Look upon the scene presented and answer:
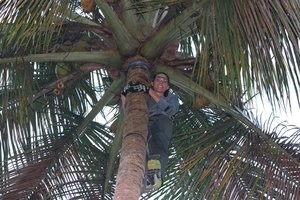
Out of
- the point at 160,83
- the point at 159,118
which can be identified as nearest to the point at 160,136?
the point at 159,118

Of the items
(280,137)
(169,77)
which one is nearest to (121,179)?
(169,77)

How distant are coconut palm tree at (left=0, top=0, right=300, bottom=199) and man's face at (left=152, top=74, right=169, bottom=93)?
0.29 ft

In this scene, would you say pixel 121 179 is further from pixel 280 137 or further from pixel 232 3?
pixel 280 137

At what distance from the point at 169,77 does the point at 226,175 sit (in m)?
1.00

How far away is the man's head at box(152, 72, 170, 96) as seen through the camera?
21.4ft

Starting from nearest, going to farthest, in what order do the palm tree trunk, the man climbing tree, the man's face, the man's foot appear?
the palm tree trunk, the man's foot, the man climbing tree, the man's face

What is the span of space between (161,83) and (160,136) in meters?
0.48

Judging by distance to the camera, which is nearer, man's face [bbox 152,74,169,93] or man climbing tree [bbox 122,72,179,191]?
man climbing tree [bbox 122,72,179,191]

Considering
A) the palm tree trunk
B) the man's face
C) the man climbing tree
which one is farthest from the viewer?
the man's face

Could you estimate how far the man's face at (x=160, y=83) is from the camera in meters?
6.53

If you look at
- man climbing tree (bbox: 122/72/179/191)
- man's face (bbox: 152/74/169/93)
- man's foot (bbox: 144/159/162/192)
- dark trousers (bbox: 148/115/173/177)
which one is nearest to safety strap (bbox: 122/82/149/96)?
man climbing tree (bbox: 122/72/179/191)

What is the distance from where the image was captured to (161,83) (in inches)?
257

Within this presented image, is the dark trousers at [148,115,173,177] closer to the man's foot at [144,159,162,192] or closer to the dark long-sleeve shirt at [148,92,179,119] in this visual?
the dark long-sleeve shirt at [148,92,179,119]

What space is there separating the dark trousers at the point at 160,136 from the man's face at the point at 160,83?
30 centimetres
